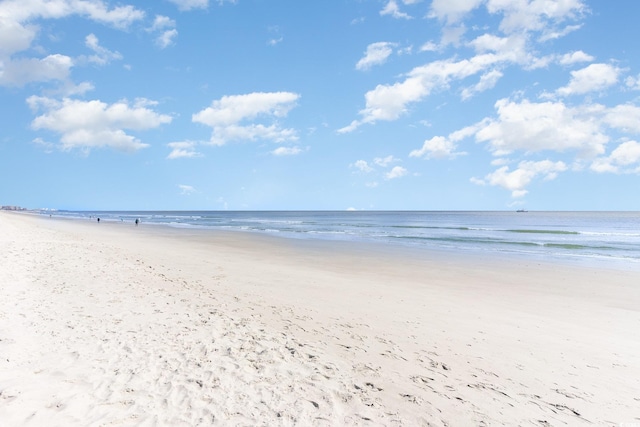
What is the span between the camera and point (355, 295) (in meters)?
11.8

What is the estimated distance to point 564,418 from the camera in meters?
4.85

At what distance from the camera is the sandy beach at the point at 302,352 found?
184 inches

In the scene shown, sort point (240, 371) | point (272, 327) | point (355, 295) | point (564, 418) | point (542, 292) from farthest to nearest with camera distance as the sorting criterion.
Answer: point (542, 292)
point (355, 295)
point (272, 327)
point (240, 371)
point (564, 418)

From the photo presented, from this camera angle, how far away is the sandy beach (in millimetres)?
4680

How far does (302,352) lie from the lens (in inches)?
255

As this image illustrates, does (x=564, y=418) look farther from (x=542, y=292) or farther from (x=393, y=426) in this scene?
(x=542, y=292)

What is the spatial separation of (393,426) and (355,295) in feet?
24.0

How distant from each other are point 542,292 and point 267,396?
40.3 ft

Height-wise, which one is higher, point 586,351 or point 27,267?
point 27,267

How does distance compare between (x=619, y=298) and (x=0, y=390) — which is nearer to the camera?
(x=0, y=390)

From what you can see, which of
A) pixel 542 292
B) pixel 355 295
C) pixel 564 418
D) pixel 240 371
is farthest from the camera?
pixel 542 292

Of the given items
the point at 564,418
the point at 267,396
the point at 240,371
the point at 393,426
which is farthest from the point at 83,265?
the point at 564,418

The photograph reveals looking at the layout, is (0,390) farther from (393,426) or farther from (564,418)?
(564,418)

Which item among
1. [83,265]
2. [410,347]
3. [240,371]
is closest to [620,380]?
[410,347]
